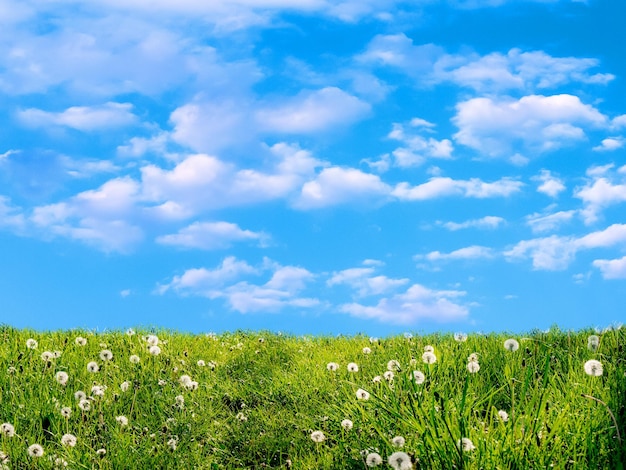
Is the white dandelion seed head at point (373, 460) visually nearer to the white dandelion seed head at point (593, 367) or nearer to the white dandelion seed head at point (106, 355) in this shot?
the white dandelion seed head at point (593, 367)

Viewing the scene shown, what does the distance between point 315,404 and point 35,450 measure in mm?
2307

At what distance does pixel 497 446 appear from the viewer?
3832 millimetres

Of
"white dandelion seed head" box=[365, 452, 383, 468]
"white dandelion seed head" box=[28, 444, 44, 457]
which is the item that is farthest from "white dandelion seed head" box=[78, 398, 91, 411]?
"white dandelion seed head" box=[365, 452, 383, 468]

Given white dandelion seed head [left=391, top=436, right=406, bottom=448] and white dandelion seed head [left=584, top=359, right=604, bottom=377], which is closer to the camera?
white dandelion seed head [left=391, top=436, right=406, bottom=448]

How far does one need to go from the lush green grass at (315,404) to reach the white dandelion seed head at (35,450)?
8cm

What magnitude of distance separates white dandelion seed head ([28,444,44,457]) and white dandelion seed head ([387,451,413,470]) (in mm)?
2953

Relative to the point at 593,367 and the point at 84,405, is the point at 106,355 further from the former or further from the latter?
the point at 593,367

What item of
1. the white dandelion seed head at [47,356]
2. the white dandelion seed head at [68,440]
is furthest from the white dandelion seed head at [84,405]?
the white dandelion seed head at [47,356]

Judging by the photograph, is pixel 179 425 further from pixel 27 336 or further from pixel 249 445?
pixel 27 336

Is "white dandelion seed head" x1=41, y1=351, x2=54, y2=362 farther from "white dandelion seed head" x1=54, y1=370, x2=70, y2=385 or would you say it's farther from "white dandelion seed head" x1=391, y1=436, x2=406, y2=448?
"white dandelion seed head" x1=391, y1=436, x2=406, y2=448

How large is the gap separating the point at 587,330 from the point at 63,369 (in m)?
5.91

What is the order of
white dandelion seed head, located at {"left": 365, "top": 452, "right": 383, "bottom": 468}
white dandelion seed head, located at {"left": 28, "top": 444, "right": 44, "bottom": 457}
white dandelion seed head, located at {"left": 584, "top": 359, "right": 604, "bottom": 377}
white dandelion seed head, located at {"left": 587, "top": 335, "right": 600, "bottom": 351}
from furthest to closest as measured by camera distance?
white dandelion seed head, located at {"left": 587, "top": 335, "right": 600, "bottom": 351}, white dandelion seed head, located at {"left": 28, "top": 444, "right": 44, "bottom": 457}, white dandelion seed head, located at {"left": 584, "top": 359, "right": 604, "bottom": 377}, white dandelion seed head, located at {"left": 365, "top": 452, "right": 383, "bottom": 468}

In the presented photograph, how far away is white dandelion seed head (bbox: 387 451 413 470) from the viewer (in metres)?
3.58

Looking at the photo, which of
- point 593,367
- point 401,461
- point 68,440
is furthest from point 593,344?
point 68,440
